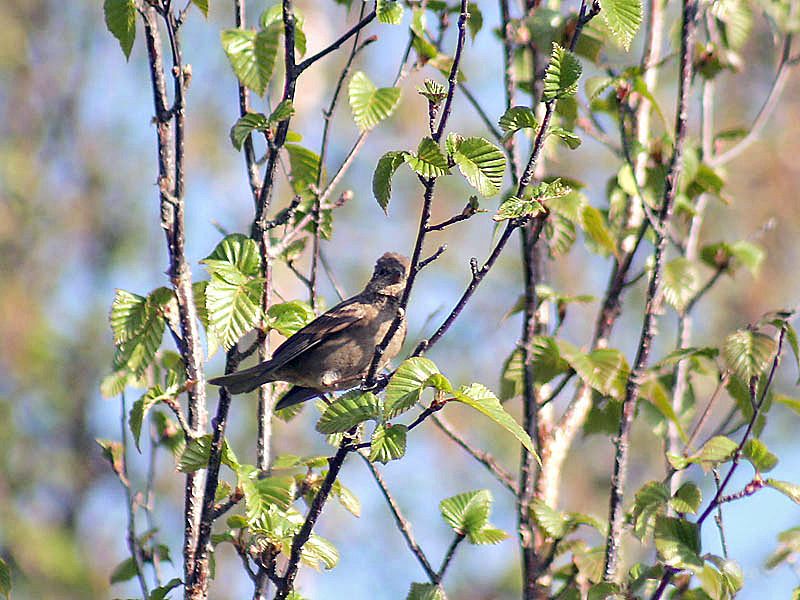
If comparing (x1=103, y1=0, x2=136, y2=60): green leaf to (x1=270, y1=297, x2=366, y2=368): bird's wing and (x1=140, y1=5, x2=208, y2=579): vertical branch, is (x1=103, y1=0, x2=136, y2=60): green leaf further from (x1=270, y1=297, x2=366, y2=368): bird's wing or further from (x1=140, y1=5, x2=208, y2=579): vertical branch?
(x1=270, y1=297, x2=366, y2=368): bird's wing

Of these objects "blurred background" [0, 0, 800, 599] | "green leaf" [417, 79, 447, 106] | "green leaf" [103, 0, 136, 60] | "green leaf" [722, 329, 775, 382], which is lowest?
"green leaf" [417, 79, 447, 106]

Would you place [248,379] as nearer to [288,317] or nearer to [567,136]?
[288,317]

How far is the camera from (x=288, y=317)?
2.72 meters

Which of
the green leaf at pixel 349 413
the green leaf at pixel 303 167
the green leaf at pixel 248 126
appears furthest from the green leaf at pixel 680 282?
the green leaf at pixel 248 126

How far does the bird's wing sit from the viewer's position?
3.54 m

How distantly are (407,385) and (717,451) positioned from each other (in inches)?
47.7

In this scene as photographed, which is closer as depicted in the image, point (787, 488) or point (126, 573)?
point (787, 488)

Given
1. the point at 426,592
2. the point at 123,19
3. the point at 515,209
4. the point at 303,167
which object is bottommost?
the point at 426,592

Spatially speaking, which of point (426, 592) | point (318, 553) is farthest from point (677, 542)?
point (318, 553)

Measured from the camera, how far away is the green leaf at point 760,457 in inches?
109

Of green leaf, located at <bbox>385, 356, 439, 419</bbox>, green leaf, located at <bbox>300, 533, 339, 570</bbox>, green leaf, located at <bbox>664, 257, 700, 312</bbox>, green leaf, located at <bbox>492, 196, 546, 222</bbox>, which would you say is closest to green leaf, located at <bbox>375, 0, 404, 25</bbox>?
green leaf, located at <bbox>492, 196, 546, 222</bbox>

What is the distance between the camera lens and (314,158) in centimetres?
330

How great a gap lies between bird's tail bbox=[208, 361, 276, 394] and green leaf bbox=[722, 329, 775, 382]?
5.46ft

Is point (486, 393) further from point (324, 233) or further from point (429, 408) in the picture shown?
point (324, 233)
